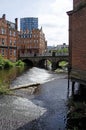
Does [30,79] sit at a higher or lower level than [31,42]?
lower

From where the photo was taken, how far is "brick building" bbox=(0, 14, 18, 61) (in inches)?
2475

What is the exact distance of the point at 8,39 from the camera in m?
65.2

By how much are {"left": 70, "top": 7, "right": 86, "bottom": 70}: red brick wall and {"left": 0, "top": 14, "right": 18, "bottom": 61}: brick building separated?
1733 inches

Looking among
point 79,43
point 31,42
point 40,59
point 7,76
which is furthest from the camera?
point 31,42

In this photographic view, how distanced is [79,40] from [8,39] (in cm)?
4753

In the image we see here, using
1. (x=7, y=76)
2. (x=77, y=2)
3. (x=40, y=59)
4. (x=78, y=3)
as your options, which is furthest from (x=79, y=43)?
(x=40, y=59)

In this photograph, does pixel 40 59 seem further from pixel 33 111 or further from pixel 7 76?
pixel 33 111

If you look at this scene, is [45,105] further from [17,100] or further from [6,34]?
[6,34]

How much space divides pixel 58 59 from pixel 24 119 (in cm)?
5185

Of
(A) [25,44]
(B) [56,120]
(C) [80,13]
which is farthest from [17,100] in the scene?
(A) [25,44]

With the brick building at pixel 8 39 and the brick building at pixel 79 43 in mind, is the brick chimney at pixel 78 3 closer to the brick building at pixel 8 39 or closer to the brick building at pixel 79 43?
the brick building at pixel 79 43

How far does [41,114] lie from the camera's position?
1708 cm

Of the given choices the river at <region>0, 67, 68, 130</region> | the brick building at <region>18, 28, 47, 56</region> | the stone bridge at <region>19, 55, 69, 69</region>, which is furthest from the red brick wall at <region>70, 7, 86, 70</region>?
the brick building at <region>18, 28, 47, 56</region>

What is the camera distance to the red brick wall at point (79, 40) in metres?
18.8
